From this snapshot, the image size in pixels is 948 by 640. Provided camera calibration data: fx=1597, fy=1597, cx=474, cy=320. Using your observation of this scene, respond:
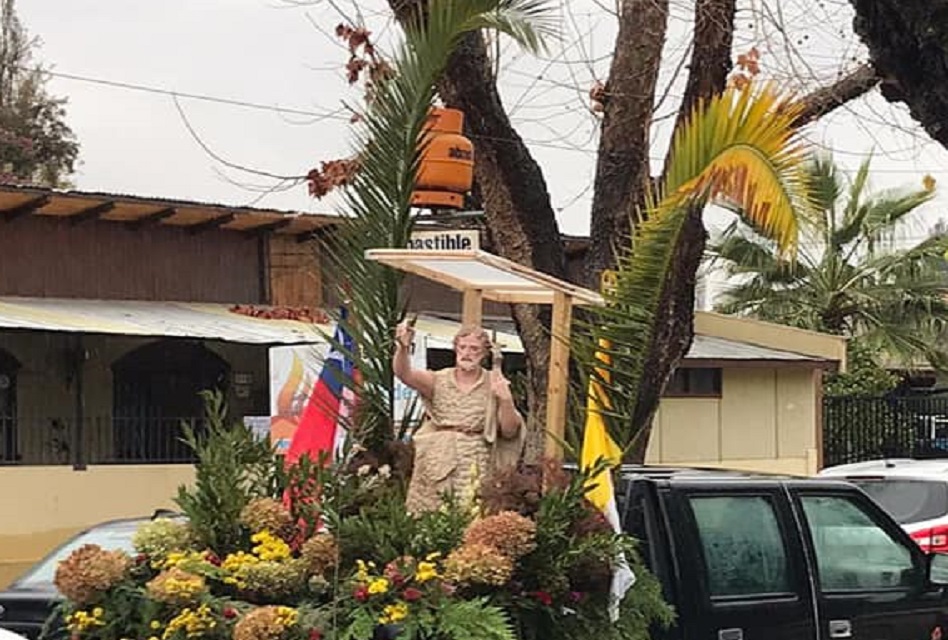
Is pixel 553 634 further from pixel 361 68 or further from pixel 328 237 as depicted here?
pixel 361 68

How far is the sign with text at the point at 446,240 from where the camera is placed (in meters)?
7.54

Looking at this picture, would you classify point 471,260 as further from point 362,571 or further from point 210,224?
point 210,224

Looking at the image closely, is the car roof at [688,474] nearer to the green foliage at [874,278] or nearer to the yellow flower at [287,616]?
the yellow flower at [287,616]

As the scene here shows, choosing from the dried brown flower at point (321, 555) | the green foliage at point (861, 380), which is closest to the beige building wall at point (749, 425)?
the green foliage at point (861, 380)

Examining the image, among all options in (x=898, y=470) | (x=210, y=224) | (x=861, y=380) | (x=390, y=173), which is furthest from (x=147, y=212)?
(x=861, y=380)

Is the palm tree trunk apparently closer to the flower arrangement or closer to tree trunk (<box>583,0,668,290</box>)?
tree trunk (<box>583,0,668,290</box>)

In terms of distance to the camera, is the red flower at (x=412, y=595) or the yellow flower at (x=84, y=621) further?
the yellow flower at (x=84, y=621)

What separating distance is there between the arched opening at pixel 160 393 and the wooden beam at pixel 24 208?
236 centimetres

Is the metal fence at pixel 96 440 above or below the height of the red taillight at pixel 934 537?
above

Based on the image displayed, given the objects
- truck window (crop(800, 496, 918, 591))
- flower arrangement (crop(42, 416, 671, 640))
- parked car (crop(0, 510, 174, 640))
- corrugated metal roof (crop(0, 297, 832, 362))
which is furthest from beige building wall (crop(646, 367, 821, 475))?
flower arrangement (crop(42, 416, 671, 640))

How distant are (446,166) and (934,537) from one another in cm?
493

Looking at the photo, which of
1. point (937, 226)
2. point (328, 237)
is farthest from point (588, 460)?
point (937, 226)

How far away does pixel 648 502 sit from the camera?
22.6ft

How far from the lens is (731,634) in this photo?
273 inches
